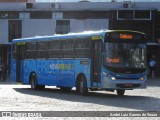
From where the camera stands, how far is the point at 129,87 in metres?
22.9

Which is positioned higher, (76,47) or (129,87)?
(76,47)

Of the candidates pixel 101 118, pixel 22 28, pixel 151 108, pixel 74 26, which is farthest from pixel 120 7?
pixel 101 118

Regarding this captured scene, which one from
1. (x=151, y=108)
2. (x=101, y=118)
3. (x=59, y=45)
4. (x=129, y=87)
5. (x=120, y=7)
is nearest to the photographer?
(x=101, y=118)

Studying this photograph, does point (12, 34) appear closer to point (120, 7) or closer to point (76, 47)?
point (120, 7)

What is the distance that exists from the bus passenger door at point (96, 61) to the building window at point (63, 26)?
29317 millimetres

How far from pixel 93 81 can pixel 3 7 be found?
31861mm

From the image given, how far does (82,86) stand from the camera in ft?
79.5

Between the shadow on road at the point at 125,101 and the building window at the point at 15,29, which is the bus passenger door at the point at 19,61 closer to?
the shadow on road at the point at 125,101

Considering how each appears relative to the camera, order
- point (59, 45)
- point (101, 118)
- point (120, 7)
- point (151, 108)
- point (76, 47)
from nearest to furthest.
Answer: point (101, 118) < point (151, 108) < point (76, 47) < point (59, 45) < point (120, 7)

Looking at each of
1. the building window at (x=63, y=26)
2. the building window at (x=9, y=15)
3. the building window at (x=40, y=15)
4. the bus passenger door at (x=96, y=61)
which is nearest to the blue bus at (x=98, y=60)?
the bus passenger door at (x=96, y=61)

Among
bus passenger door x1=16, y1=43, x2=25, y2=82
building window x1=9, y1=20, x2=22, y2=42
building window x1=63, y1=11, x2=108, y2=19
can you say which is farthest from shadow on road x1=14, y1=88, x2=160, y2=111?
building window x1=9, y1=20, x2=22, y2=42

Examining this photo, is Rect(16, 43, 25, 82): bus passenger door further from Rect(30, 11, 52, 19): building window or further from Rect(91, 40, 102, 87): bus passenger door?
Rect(30, 11, 52, 19): building window

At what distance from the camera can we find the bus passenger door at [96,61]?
23297 millimetres

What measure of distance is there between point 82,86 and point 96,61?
151cm
